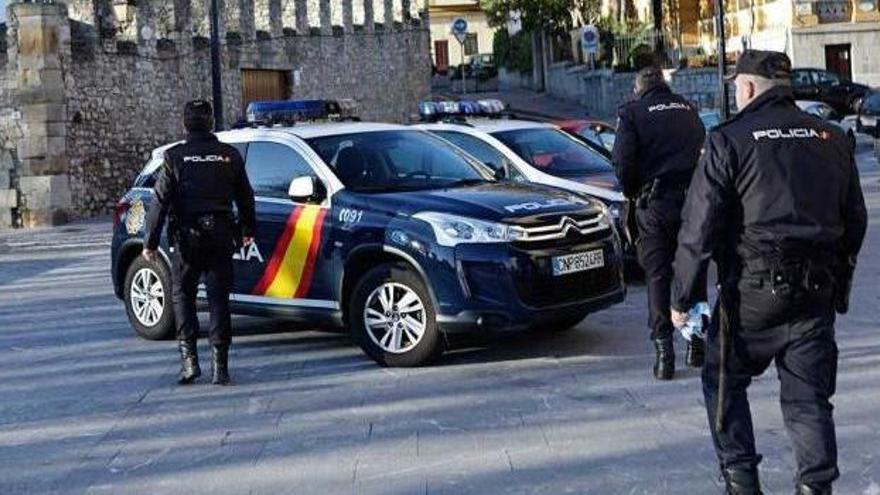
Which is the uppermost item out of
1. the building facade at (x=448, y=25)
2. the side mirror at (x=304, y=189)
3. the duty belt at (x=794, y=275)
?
the building facade at (x=448, y=25)

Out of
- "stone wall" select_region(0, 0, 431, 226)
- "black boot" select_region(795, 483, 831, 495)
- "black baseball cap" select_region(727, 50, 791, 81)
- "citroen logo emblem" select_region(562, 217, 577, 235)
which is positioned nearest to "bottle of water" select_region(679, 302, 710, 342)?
"black boot" select_region(795, 483, 831, 495)

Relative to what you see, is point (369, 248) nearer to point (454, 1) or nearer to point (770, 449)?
point (770, 449)

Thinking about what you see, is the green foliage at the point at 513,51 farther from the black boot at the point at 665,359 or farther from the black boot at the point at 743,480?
the black boot at the point at 743,480

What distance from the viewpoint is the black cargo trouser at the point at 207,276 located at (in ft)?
28.6

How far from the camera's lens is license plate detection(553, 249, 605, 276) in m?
8.89

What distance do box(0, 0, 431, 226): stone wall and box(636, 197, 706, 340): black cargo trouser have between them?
1835cm

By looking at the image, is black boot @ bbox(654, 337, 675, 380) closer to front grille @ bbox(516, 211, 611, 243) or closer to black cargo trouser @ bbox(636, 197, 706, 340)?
black cargo trouser @ bbox(636, 197, 706, 340)

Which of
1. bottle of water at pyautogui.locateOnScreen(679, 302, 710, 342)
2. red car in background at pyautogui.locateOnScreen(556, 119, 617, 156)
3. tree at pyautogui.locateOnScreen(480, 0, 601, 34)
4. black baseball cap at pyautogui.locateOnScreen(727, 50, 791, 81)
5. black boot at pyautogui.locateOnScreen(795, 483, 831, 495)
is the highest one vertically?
tree at pyautogui.locateOnScreen(480, 0, 601, 34)

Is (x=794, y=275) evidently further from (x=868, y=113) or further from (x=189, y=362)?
(x=868, y=113)

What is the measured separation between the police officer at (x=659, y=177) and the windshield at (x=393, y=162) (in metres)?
1.82

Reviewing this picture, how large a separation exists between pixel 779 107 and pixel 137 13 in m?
23.6

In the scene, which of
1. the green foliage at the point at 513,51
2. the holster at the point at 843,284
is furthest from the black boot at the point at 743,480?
the green foliage at the point at 513,51

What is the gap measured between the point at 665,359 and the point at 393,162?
2815 millimetres

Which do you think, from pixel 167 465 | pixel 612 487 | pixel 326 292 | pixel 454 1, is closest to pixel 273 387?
pixel 326 292
